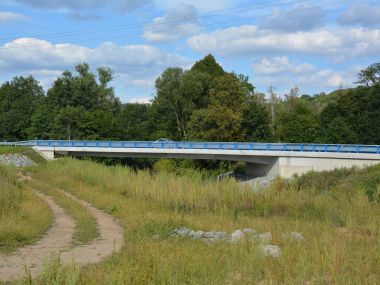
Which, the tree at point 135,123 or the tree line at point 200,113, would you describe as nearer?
the tree line at point 200,113

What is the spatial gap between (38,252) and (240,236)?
4.68m

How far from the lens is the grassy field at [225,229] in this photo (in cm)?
796

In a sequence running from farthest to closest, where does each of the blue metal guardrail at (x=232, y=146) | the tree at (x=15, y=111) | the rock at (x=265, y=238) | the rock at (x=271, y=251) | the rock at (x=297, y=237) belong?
1. the tree at (x=15, y=111)
2. the blue metal guardrail at (x=232, y=146)
3. the rock at (x=297, y=237)
4. the rock at (x=265, y=238)
5. the rock at (x=271, y=251)

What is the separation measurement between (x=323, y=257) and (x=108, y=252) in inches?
192

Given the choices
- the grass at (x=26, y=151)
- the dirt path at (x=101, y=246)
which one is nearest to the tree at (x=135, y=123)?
the grass at (x=26, y=151)

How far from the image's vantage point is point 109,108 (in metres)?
87.1

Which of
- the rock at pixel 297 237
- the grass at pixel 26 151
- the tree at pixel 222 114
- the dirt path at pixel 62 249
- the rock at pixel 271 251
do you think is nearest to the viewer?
the rock at pixel 271 251

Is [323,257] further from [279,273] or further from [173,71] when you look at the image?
[173,71]

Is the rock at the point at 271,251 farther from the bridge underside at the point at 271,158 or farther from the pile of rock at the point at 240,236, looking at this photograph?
the bridge underside at the point at 271,158

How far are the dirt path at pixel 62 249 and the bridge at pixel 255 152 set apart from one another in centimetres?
3242

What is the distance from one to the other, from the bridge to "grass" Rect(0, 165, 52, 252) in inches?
1187

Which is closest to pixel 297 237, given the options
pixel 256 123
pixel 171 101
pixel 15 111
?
pixel 256 123

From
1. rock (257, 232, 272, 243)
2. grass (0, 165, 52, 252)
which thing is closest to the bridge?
grass (0, 165, 52, 252)

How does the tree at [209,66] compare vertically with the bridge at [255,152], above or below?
above
